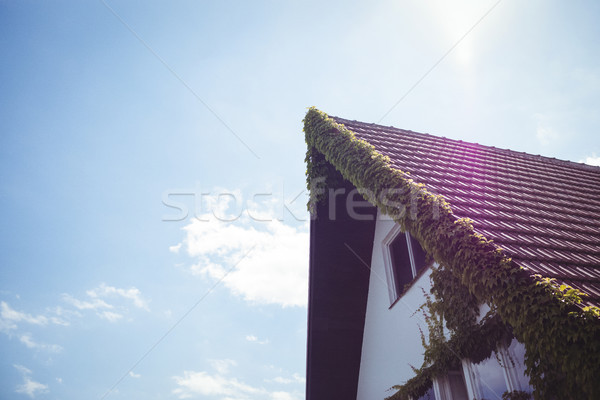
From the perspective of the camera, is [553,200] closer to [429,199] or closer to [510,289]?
[429,199]

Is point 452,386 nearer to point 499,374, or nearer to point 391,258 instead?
point 499,374

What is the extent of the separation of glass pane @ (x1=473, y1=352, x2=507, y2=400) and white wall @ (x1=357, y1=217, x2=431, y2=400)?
3.69 ft

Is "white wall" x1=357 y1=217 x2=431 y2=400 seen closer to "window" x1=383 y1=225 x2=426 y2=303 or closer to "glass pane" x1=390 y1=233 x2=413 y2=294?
"window" x1=383 y1=225 x2=426 y2=303

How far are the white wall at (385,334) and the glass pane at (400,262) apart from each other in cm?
29

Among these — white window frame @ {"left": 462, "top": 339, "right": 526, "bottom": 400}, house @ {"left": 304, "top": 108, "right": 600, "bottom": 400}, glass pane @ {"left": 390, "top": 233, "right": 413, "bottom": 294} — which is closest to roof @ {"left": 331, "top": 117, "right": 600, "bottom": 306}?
house @ {"left": 304, "top": 108, "right": 600, "bottom": 400}

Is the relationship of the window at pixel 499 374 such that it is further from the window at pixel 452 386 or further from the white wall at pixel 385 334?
the white wall at pixel 385 334

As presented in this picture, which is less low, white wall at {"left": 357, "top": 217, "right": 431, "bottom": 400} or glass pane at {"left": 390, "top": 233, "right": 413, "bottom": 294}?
glass pane at {"left": 390, "top": 233, "right": 413, "bottom": 294}

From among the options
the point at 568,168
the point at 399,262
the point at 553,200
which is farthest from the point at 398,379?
the point at 568,168

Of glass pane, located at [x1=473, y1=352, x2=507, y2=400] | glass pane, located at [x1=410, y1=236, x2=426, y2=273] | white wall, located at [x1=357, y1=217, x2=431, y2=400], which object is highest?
glass pane, located at [x1=410, y1=236, x2=426, y2=273]

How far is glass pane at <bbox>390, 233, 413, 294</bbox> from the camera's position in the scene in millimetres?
6586

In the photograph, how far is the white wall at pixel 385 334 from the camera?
5.84 metres

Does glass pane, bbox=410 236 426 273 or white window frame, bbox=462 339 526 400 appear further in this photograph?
glass pane, bbox=410 236 426 273

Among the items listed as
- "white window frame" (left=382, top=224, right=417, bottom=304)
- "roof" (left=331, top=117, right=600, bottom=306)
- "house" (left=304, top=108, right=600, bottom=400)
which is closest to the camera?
"house" (left=304, top=108, right=600, bottom=400)

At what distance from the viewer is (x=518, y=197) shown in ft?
17.9
